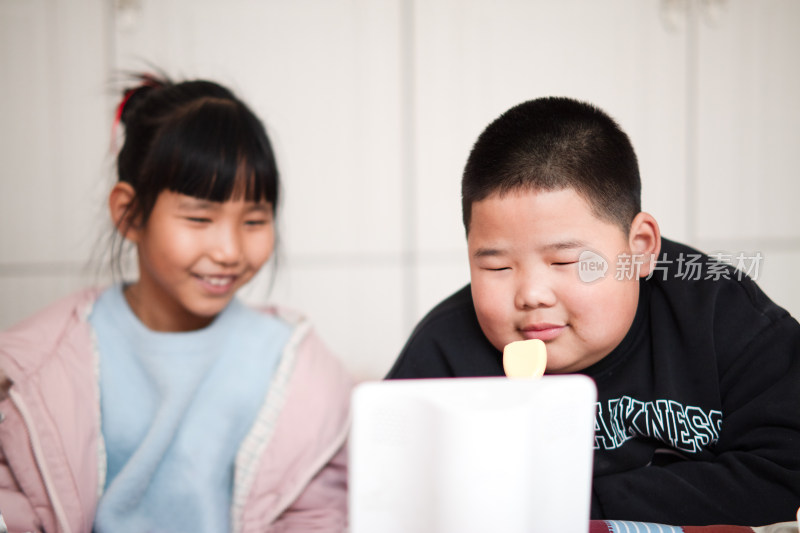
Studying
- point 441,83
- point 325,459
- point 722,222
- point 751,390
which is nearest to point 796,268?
point 751,390

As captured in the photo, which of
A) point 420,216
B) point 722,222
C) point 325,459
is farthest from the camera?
point 420,216

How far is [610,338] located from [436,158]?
1.12 metres

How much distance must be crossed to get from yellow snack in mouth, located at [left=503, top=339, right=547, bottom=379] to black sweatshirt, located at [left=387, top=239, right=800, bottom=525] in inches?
11.4

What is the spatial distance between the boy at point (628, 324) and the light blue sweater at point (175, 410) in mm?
442

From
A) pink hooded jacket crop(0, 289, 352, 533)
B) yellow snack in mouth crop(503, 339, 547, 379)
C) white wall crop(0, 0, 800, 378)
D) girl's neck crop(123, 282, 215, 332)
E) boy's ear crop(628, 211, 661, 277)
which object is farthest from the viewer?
white wall crop(0, 0, 800, 378)

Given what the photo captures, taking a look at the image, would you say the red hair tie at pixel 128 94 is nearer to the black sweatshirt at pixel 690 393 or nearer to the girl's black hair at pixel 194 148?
the girl's black hair at pixel 194 148

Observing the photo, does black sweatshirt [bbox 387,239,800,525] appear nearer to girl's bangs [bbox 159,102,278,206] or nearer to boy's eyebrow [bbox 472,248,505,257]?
boy's eyebrow [bbox 472,248,505,257]

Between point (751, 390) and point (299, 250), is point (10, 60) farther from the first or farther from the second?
point (751, 390)

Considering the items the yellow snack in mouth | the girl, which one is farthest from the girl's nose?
the yellow snack in mouth

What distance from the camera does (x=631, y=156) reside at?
0.90 metres

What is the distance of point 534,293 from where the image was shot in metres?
0.78

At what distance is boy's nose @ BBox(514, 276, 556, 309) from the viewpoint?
78 centimetres

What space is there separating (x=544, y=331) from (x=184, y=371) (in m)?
0.67

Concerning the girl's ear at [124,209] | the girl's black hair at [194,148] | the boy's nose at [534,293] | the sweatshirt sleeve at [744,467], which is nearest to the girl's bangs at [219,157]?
the girl's black hair at [194,148]
